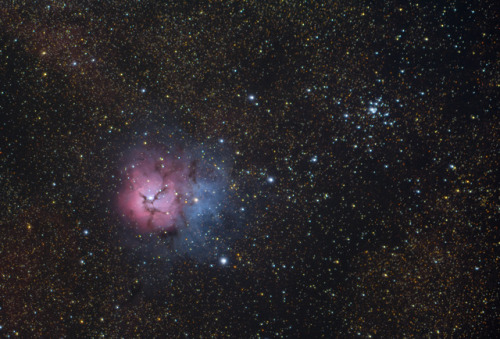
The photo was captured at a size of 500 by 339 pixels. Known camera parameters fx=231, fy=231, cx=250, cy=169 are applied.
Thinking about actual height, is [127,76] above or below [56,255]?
above

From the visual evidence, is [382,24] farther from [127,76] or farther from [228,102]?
[127,76]

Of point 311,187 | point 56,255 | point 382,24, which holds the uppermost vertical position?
point 382,24

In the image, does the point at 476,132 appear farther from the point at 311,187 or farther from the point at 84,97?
the point at 84,97

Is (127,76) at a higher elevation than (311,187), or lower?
higher

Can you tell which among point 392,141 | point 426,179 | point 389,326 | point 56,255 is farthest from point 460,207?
point 56,255

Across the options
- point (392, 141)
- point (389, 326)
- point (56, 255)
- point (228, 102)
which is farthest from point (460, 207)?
point (56, 255)
